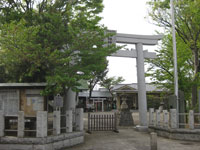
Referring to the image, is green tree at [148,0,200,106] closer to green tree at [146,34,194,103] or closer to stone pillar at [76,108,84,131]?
green tree at [146,34,194,103]

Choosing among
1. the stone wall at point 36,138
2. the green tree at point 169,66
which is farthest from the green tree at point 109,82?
the stone wall at point 36,138

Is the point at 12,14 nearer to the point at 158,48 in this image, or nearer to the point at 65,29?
the point at 65,29

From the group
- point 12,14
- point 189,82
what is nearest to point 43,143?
point 12,14

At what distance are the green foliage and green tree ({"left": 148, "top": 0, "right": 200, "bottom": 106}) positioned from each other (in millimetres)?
7667

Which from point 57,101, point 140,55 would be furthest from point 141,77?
point 57,101

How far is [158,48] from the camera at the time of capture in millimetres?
19984

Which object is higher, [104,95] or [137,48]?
[137,48]

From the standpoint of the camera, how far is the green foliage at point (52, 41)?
9.59 m

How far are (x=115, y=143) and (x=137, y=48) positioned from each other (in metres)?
7.65

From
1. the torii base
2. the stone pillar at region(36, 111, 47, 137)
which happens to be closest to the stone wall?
the stone pillar at region(36, 111, 47, 137)

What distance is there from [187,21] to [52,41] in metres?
11.6

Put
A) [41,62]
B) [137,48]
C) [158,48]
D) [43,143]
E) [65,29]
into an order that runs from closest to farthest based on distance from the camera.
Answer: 1. [43,143]
2. [41,62]
3. [65,29]
4. [137,48]
5. [158,48]

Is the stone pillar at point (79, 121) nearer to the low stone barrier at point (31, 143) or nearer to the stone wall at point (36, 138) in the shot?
the stone wall at point (36, 138)

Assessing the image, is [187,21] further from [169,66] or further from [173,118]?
[173,118]
